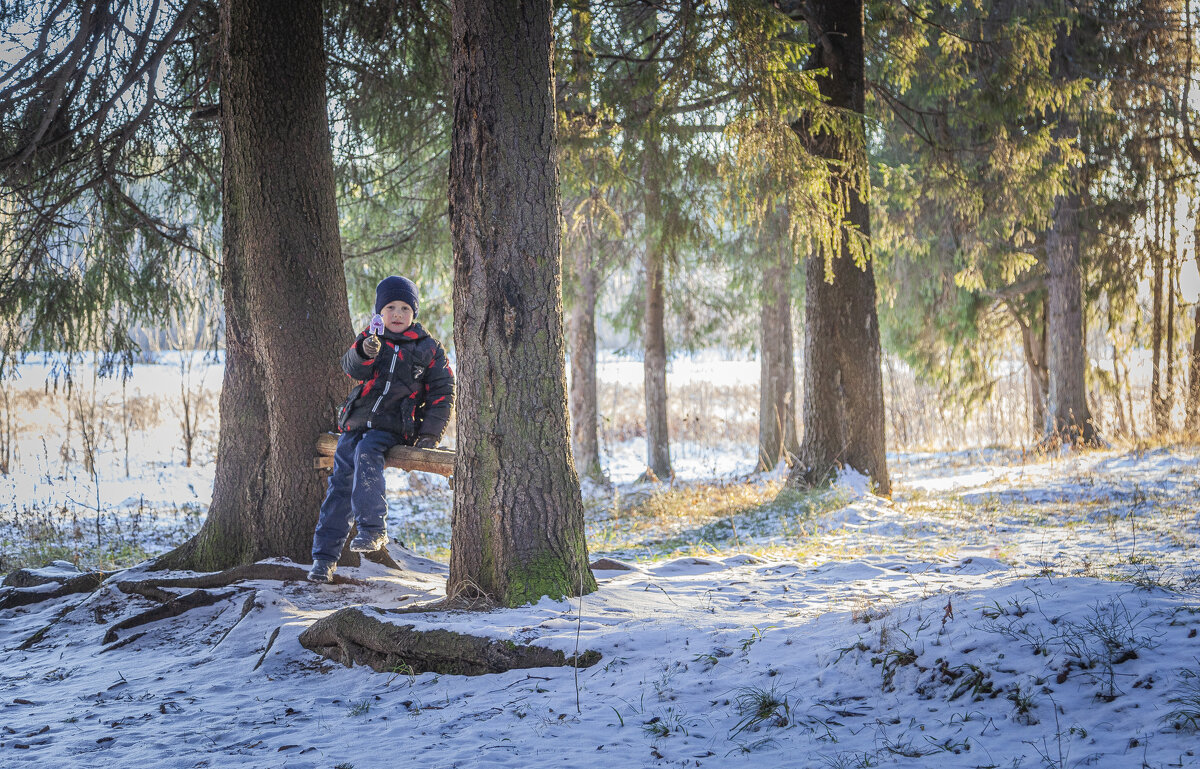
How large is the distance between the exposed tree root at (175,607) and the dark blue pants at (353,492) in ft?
2.05

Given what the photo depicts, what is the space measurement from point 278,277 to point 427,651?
2.82m

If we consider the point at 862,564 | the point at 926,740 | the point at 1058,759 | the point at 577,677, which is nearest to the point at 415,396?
the point at 577,677

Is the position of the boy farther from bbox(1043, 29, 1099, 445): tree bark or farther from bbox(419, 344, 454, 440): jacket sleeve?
bbox(1043, 29, 1099, 445): tree bark

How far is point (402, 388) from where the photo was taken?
518 centimetres

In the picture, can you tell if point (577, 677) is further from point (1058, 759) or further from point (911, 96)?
point (911, 96)

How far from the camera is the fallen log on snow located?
16.0 feet

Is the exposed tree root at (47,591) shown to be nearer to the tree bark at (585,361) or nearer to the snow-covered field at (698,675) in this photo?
the snow-covered field at (698,675)

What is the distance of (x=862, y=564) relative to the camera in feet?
17.9

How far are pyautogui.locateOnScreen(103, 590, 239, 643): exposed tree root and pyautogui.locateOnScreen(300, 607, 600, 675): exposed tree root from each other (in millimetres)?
1350

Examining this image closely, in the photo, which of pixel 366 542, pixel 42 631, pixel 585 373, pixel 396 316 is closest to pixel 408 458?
pixel 366 542

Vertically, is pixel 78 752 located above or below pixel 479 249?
below

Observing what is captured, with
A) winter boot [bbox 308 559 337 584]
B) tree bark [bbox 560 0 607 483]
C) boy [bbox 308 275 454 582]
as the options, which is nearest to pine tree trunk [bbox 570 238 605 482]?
tree bark [bbox 560 0 607 483]

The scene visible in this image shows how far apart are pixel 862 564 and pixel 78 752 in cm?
456

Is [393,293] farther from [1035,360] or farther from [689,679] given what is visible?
[1035,360]
